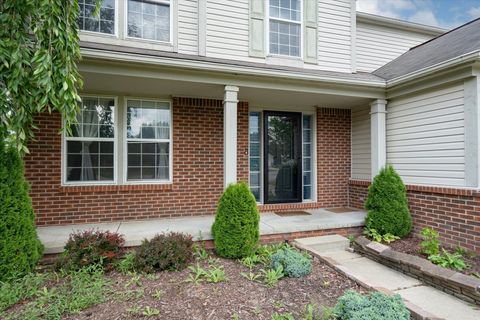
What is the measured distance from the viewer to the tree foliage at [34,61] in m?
2.65

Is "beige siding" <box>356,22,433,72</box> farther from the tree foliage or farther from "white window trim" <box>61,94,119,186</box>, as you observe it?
the tree foliage

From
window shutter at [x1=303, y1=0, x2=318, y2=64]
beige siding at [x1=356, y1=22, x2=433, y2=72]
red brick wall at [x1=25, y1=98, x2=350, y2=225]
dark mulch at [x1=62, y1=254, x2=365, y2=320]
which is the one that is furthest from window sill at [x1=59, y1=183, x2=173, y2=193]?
beige siding at [x1=356, y1=22, x2=433, y2=72]

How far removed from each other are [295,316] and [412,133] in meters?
4.15

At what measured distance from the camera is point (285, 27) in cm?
578

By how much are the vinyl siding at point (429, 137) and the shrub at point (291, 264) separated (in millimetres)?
2873

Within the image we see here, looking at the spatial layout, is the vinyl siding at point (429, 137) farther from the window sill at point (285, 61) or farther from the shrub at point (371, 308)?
the shrub at point (371, 308)

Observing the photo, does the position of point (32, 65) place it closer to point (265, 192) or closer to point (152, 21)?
point (152, 21)

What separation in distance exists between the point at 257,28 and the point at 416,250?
497 centimetres

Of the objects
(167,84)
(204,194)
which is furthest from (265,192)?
(167,84)

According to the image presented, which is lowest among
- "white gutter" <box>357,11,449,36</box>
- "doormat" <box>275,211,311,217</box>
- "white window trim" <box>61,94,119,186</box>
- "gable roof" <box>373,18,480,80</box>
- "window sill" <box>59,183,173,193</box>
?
"doormat" <box>275,211,311,217</box>

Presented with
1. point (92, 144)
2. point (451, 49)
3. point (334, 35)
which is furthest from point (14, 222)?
point (451, 49)

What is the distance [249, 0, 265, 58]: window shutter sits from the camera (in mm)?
5535

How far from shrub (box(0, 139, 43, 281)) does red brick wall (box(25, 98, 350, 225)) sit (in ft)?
5.36

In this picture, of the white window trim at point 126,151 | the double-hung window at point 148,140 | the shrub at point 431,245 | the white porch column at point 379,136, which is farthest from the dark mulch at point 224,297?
the white porch column at point 379,136
